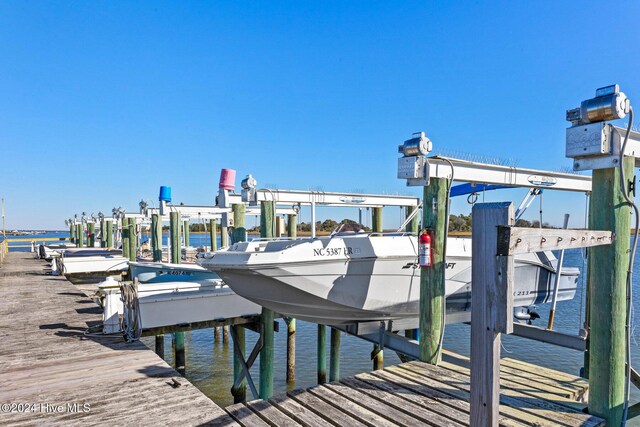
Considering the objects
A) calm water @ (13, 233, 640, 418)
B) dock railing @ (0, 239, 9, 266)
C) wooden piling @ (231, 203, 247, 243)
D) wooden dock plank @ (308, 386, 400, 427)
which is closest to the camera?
wooden dock plank @ (308, 386, 400, 427)

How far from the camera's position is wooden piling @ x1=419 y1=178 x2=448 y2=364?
514 cm

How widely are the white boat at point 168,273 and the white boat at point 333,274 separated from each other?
4.20m

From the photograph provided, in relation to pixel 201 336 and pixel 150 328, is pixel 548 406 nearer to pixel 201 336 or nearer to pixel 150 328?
pixel 150 328

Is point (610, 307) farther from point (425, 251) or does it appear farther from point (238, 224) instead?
point (238, 224)

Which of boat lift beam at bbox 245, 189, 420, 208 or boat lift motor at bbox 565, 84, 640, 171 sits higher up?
boat lift motor at bbox 565, 84, 640, 171

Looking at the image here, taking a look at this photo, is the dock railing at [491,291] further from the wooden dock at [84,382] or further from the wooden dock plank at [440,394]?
the wooden dock at [84,382]

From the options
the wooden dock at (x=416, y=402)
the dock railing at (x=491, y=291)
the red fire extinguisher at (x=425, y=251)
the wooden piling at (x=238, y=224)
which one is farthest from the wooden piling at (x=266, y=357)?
the dock railing at (x=491, y=291)

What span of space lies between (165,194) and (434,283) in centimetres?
964

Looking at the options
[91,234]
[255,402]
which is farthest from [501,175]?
[91,234]

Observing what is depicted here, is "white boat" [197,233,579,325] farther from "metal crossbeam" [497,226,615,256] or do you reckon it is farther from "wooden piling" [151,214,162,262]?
"wooden piling" [151,214,162,262]

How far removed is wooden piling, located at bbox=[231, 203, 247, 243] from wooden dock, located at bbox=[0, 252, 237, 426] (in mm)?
3109

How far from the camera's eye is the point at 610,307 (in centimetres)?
366

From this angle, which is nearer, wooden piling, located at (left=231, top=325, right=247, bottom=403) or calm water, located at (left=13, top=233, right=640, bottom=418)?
wooden piling, located at (left=231, top=325, right=247, bottom=403)

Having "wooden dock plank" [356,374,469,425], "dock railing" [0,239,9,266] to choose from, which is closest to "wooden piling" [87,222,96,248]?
"dock railing" [0,239,9,266]
